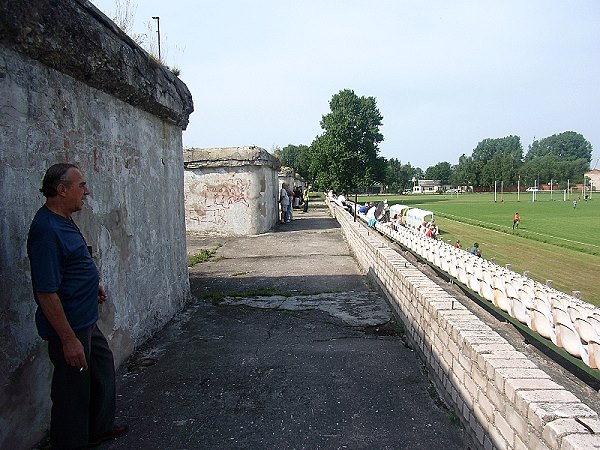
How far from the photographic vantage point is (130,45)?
4586 millimetres

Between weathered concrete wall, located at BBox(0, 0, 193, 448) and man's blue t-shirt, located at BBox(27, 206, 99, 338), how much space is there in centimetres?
33

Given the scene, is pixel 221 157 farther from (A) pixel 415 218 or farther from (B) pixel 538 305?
(A) pixel 415 218

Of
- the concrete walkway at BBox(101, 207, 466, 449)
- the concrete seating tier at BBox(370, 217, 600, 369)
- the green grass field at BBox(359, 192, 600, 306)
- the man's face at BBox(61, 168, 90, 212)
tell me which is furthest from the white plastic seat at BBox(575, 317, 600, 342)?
the green grass field at BBox(359, 192, 600, 306)

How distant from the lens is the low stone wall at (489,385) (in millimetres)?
2113

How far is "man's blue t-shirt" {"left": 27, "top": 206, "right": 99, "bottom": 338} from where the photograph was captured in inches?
99.5

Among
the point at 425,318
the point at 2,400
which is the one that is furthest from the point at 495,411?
the point at 2,400

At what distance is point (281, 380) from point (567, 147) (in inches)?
7108

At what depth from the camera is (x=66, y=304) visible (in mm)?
2707

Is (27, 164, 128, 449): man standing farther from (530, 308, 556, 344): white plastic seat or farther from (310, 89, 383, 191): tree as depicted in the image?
(310, 89, 383, 191): tree

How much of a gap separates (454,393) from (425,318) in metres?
0.96

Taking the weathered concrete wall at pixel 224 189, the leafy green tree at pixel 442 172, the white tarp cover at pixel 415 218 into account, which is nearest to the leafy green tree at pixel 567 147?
the leafy green tree at pixel 442 172

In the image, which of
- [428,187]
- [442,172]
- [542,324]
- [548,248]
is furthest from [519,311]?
[442,172]

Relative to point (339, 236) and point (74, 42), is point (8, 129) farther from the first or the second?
point (339, 236)

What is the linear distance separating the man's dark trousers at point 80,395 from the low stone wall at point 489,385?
2370 mm
